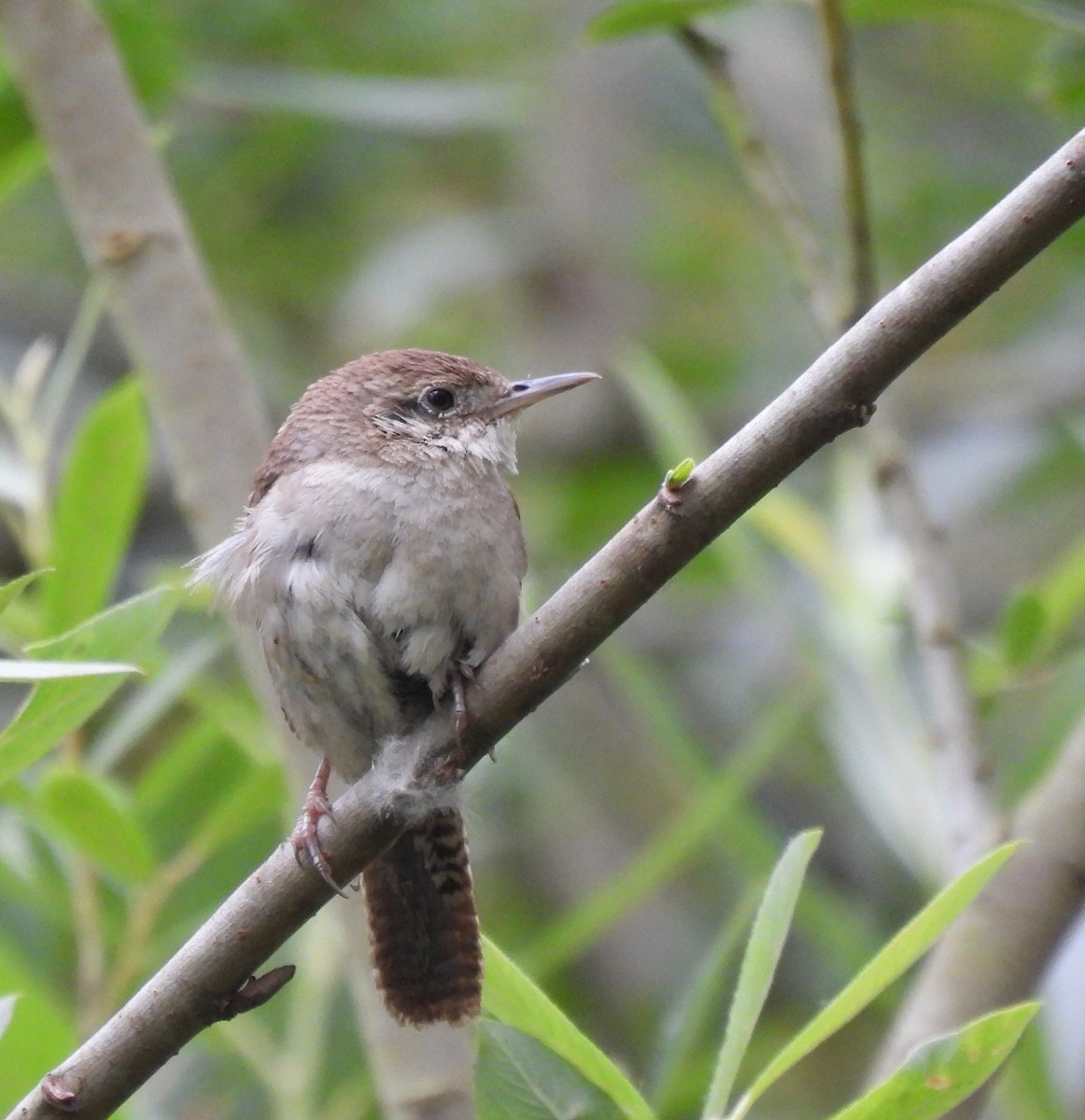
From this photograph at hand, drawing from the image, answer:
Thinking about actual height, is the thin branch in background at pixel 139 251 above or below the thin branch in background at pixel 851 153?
above

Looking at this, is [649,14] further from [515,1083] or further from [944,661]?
[515,1083]

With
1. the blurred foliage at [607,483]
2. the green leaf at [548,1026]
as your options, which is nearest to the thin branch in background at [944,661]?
the blurred foliage at [607,483]

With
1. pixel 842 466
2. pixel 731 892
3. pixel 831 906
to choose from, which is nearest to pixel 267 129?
pixel 842 466

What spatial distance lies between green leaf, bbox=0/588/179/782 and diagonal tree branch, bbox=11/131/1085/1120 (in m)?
0.27

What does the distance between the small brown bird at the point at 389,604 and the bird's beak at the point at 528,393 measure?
17 mm

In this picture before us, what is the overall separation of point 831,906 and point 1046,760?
524 mm

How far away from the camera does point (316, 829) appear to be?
2141mm

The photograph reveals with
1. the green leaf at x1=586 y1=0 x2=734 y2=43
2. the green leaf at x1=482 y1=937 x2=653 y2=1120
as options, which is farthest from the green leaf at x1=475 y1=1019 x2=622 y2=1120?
the green leaf at x1=586 y1=0 x2=734 y2=43

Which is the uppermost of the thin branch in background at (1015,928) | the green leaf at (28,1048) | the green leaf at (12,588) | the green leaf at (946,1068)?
the green leaf at (12,588)

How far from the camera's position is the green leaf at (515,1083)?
5.97ft

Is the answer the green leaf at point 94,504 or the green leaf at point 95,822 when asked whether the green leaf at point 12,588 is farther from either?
the green leaf at point 94,504

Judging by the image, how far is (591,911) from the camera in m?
3.40

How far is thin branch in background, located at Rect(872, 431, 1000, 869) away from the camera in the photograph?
2.81 meters

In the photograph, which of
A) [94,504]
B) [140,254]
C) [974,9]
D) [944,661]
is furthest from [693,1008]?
[974,9]
